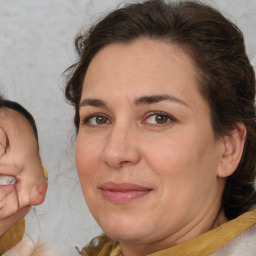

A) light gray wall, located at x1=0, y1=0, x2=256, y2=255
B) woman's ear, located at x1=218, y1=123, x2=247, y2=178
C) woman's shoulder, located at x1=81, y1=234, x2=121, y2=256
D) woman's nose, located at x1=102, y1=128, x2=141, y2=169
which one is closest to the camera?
woman's nose, located at x1=102, y1=128, x2=141, y2=169

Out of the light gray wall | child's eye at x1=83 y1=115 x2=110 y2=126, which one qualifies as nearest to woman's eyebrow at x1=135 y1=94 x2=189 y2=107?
child's eye at x1=83 y1=115 x2=110 y2=126

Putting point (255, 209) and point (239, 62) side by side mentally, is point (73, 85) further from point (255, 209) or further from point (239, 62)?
point (255, 209)

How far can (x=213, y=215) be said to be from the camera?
1440 mm

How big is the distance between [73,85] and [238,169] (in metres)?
0.45

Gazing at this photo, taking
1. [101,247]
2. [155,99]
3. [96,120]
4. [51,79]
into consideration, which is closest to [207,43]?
[155,99]

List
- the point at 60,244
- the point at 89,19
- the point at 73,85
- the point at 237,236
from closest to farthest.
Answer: the point at 237,236
the point at 73,85
the point at 60,244
the point at 89,19

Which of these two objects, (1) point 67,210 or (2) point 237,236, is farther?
(1) point 67,210

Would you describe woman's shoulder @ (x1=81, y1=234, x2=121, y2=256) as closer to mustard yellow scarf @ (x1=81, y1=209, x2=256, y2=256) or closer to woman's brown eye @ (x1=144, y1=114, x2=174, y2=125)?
mustard yellow scarf @ (x1=81, y1=209, x2=256, y2=256)

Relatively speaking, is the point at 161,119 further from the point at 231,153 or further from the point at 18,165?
the point at 18,165

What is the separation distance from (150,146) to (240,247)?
259 mm

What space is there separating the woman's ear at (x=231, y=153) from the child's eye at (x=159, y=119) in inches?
5.3

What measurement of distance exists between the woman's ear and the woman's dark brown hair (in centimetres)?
2

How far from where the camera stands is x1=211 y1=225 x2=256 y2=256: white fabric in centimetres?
128

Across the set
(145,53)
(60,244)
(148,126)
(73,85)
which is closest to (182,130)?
(148,126)
